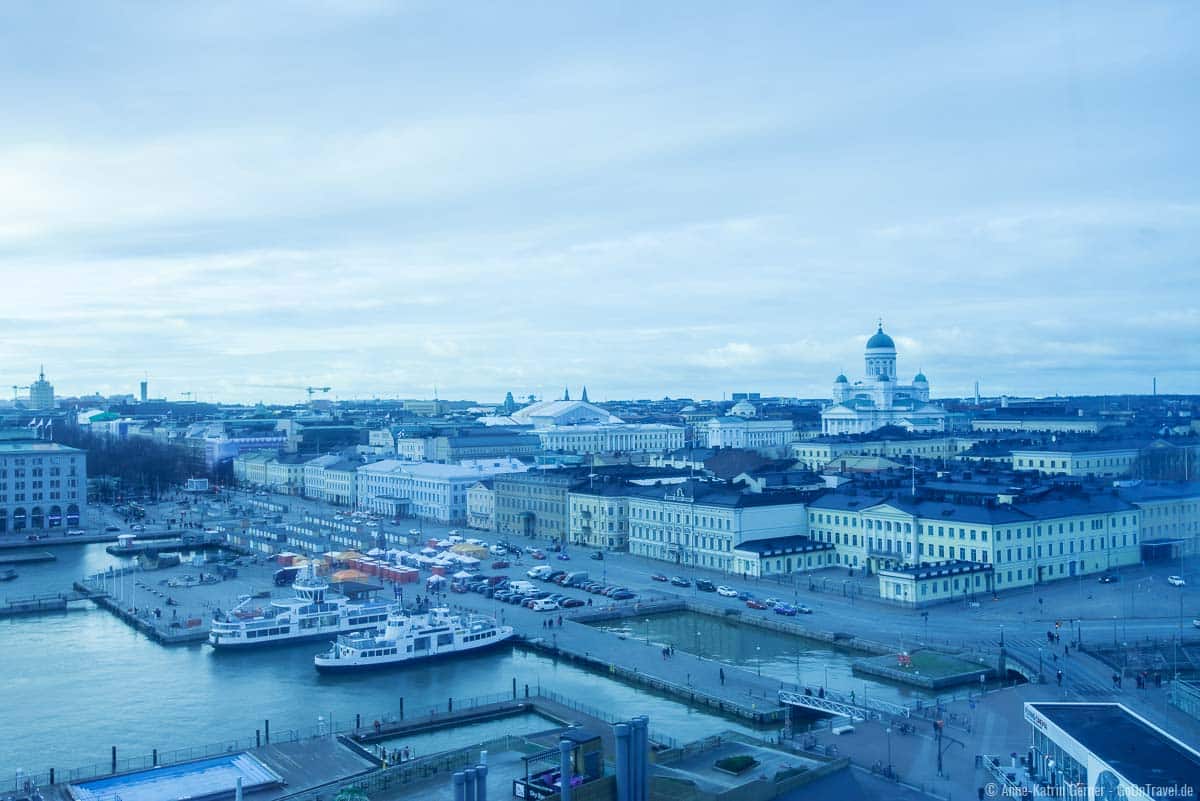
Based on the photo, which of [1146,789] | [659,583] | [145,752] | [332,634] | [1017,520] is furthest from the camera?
[659,583]

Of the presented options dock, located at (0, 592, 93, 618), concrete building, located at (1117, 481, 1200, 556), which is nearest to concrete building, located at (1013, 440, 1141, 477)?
concrete building, located at (1117, 481, 1200, 556)

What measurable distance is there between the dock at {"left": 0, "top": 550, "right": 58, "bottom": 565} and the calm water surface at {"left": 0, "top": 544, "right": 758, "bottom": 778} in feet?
34.2

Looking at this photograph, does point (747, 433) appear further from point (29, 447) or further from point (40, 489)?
point (29, 447)

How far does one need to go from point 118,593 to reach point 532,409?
43.6m

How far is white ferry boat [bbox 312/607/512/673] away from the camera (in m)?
19.1

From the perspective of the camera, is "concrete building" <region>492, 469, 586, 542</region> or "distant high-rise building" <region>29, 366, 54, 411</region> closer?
"concrete building" <region>492, 469, 586, 542</region>

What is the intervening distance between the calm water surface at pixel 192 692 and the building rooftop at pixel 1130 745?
506 centimetres

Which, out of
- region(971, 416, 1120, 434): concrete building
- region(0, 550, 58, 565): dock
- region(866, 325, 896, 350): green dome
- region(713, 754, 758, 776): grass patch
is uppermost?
region(866, 325, 896, 350): green dome

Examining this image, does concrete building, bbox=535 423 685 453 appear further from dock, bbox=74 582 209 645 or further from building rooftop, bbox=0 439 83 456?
dock, bbox=74 582 209 645

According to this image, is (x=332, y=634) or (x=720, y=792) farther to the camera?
(x=332, y=634)

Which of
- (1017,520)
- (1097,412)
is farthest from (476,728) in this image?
(1097,412)

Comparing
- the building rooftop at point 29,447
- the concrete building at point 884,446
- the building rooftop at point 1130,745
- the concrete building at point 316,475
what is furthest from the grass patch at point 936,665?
the concrete building at point 316,475

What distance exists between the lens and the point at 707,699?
1614cm

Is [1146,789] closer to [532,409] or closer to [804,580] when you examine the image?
[804,580]
